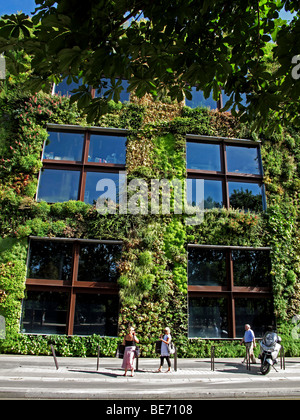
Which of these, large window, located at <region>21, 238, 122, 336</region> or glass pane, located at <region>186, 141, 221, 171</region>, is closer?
large window, located at <region>21, 238, 122, 336</region>

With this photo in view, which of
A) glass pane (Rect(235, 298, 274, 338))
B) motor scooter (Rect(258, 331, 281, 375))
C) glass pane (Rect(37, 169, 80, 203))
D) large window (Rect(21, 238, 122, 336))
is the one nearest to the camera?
motor scooter (Rect(258, 331, 281, 375))

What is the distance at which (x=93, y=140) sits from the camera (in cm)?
1475

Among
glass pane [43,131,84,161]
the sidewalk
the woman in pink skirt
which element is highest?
glass pane [43,131,84,161]

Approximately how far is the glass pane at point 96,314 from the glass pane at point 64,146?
5866mm

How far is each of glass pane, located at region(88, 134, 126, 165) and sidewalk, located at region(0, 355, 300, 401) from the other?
7.98m

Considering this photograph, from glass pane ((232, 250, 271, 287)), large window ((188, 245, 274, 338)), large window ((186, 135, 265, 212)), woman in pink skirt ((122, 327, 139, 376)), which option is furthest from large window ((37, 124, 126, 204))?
glass pane ((232, 250, 271, 287))

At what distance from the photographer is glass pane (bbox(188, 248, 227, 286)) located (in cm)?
1355

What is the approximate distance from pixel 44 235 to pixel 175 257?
514cm

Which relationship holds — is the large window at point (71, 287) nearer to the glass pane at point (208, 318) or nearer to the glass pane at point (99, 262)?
the glass pane at point (99, 262)

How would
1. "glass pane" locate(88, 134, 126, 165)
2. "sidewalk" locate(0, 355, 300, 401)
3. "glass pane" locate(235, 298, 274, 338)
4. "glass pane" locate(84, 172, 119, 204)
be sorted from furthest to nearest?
"glass pane" locate(88, 134, 126, 165) → "glass pane" locate(84, 172, 119, 204) → "glass pane" locate(235, 298, 274, 338) → "sidewalk" locate(0, 355, 300, 401)

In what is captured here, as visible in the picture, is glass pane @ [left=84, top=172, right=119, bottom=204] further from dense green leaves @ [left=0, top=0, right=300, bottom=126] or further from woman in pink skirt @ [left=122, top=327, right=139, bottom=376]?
dense green leaves @ [left=0, top=0, right=300, bottom=126]

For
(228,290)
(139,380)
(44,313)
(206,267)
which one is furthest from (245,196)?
(44,313)

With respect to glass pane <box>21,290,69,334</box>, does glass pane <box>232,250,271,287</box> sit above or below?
above

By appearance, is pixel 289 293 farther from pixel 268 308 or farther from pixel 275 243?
pixel 275 243
